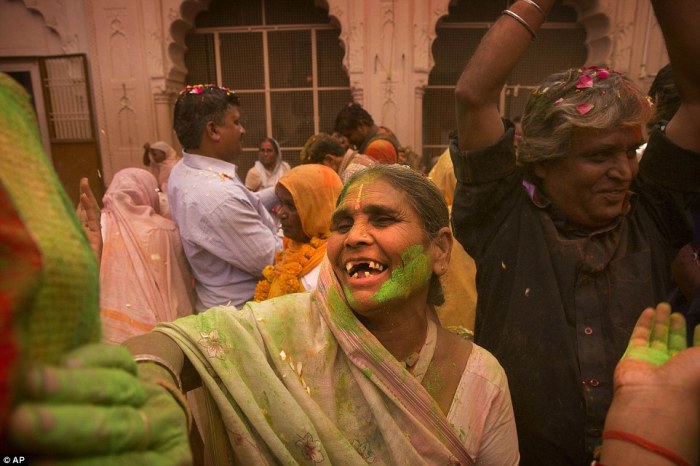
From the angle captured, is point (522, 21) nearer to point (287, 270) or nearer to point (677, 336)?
point (677, 336)

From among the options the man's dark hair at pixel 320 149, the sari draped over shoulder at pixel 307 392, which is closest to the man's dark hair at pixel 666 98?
the sari draped over shoulder at pixel 307 392

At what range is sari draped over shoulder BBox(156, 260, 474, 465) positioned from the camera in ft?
3.74

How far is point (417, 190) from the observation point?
1.41 m

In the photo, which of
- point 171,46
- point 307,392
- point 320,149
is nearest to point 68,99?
point 171,46

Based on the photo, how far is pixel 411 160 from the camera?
5848 mm

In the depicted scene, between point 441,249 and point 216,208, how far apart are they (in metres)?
1.50

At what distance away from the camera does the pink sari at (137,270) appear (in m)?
2.67

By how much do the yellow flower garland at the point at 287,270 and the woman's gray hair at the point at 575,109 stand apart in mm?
1334

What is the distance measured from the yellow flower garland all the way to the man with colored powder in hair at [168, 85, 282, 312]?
13 cm

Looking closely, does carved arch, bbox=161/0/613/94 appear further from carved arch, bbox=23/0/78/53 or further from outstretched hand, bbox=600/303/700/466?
outstretched hand, bbox=600/303/700/466

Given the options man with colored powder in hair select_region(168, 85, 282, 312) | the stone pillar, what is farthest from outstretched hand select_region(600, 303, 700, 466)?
the stone pillar

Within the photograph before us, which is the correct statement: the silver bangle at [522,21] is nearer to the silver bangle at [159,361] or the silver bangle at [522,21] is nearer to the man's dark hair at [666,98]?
the man's dark hair at [666,98]

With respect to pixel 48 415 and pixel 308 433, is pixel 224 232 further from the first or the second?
pixel 48 415

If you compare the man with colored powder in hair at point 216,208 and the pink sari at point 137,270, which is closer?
the man with colored powder in hair at point 216,208
